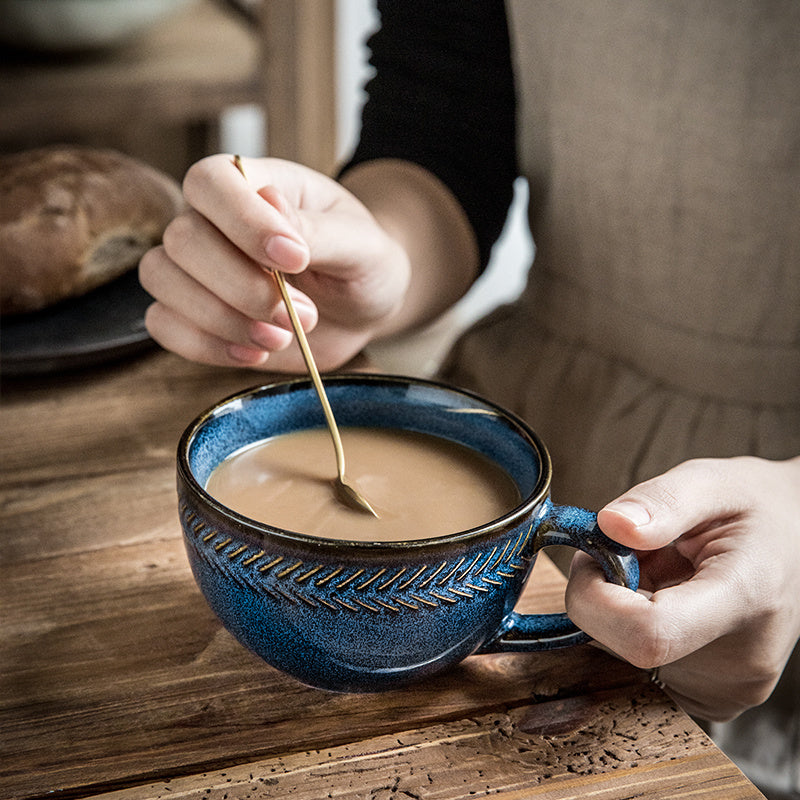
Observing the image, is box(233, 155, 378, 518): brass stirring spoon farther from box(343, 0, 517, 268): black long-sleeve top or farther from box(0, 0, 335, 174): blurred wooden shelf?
box(0, 0, 335, 174): blurred wooden shelf

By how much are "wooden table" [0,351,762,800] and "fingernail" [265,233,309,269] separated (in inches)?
6.2

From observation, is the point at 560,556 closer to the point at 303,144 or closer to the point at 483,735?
the point at 483,735

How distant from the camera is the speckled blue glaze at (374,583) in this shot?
1.16 ft

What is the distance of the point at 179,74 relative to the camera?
1.33 meters

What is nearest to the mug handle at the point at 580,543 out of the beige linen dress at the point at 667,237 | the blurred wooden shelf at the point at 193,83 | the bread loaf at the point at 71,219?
the beige linen dress at the point at 667,237

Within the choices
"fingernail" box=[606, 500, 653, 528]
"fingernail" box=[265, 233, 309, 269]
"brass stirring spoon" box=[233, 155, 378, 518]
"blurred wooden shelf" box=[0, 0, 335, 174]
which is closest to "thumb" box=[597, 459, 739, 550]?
"fingernail" box=[606, 500, 653, 528]

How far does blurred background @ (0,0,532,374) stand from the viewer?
50.2 inches

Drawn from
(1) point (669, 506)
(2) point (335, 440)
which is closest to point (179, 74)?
(2) point (335, 440)

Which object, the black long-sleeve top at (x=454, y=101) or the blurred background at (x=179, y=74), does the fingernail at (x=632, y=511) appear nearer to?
the black long-sleeve top at (x=454, y=101)

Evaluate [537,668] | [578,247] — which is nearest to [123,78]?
[578,247]

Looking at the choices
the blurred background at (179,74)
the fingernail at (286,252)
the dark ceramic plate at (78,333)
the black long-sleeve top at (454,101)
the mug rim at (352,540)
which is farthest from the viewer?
the blurred background at (179,74)

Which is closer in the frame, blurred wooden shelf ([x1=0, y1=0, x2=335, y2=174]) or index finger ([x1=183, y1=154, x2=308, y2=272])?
index finger ([x1=183, y1=154, x2=308, y2=272])

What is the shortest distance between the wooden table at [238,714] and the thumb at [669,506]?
8 cm

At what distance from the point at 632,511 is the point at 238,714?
183mm
